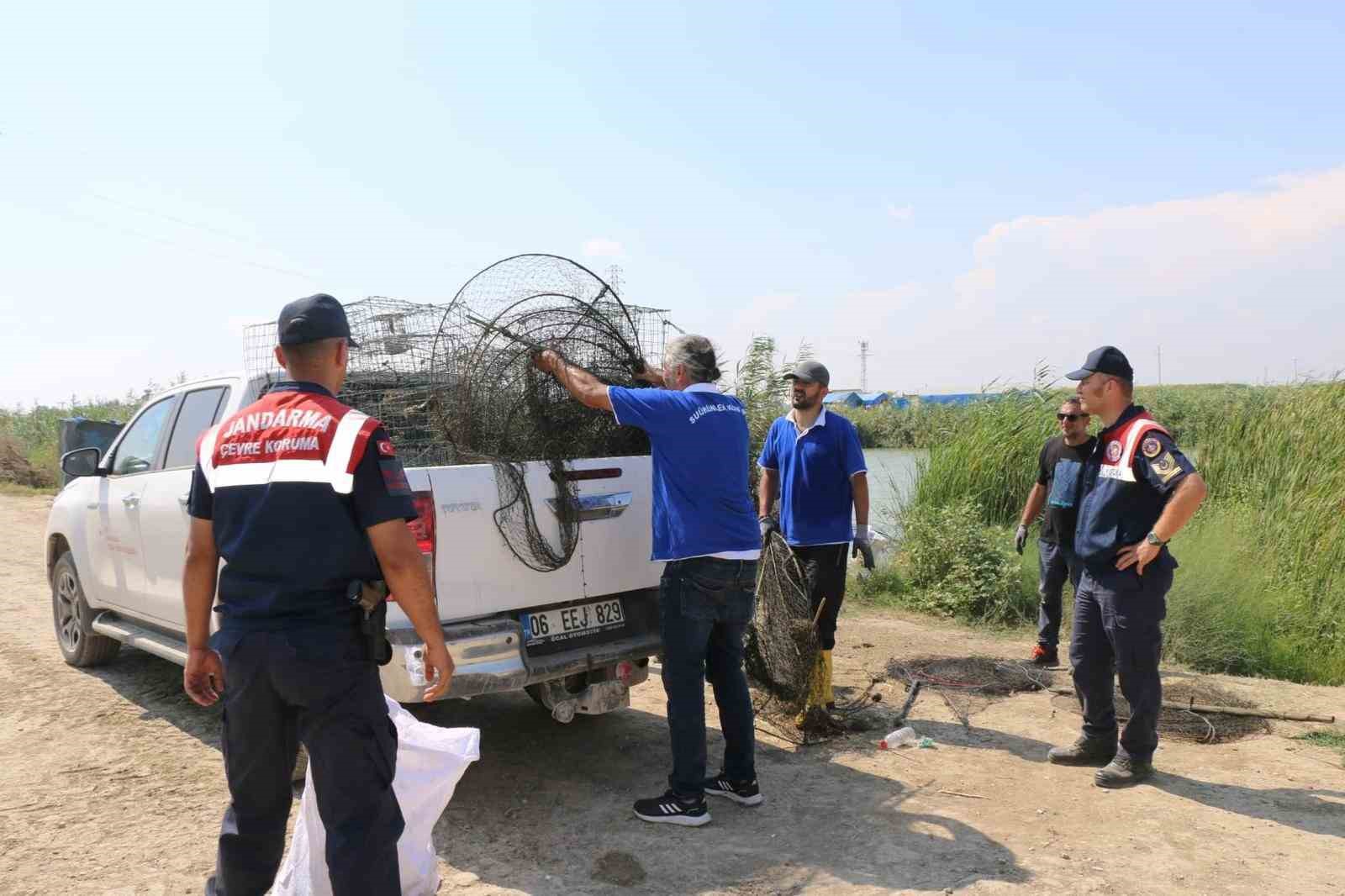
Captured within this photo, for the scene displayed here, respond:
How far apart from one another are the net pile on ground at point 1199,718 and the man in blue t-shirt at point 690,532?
8.15 feet

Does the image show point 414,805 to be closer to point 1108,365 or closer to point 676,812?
point 676,812

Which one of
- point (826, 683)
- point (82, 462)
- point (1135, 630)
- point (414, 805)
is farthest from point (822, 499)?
point (82, 462)

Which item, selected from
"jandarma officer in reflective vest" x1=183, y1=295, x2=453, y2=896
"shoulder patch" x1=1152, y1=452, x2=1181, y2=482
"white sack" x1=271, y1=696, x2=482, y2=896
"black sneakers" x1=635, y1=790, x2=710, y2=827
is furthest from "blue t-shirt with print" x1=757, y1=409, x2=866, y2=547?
"jandarma officer in reflective vest" x1=183, y1=295, x2=453, y2=896

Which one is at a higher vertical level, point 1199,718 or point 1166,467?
point 1166,467

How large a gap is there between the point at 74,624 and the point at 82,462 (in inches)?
54.4

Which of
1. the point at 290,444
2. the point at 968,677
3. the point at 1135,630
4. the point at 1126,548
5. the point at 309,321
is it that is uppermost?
the point at 309,321

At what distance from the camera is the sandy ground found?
361cm

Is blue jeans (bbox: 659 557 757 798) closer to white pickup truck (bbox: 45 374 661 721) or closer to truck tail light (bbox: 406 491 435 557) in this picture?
white pickup truck (bbox: 45 374 661 721)

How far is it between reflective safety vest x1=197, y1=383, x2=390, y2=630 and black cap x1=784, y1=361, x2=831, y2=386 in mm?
3280

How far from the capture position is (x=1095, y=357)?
470cm

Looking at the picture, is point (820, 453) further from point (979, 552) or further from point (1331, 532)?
point (1331, 532)

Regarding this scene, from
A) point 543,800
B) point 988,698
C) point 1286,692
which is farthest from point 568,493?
point 1286,692

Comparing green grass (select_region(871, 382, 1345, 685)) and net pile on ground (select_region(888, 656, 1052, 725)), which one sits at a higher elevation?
green grass (select_region(871, 382, 1345, 685))

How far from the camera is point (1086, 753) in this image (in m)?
4.80
